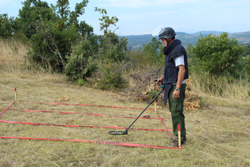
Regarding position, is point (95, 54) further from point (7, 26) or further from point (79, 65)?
point (7, 26)

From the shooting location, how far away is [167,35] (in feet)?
10.6

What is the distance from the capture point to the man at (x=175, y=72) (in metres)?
3.09

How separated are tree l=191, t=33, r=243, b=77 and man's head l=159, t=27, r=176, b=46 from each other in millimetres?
5437

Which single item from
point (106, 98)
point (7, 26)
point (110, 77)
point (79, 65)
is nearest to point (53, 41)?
point (79, 65)

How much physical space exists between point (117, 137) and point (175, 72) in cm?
150

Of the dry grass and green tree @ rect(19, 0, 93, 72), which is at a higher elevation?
green tree @ rect(19, 0, 93, 72)

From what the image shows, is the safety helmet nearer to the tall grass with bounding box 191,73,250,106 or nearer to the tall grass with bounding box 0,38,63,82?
the tall grass with bounding box 191,73,250,106

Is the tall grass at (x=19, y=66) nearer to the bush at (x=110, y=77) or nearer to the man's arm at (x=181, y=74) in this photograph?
the bush at (x=110, y=77)

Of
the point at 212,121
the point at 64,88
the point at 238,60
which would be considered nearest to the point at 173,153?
the point at 212,121

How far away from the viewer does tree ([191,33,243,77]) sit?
7.98 m

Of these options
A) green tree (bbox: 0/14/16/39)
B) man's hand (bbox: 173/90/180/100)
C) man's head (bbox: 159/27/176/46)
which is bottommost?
man's hand (bbox: 173/90/180/100)

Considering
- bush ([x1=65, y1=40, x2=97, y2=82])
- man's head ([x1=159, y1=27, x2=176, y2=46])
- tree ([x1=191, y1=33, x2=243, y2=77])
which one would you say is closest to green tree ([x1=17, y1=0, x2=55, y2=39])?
bush ([x1=65, y1=40, x2=97, y2=82])

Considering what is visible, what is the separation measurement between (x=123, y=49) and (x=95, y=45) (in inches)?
65.4

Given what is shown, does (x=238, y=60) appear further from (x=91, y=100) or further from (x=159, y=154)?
(x=159, y=154)
